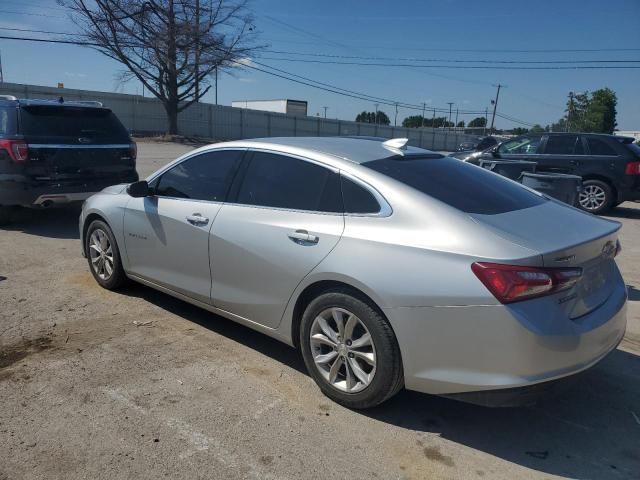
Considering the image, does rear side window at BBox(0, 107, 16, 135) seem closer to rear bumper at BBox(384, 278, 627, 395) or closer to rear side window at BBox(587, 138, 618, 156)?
rear bumper at BBox(384, 278, 627, 395)

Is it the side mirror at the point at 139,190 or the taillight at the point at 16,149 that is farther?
the taillight at the point at 16,149

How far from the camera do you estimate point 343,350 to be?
3.26m

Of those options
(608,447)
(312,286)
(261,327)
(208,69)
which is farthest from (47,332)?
(208,69)

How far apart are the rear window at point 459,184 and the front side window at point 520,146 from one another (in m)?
8.50

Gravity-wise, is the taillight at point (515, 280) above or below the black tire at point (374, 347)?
above

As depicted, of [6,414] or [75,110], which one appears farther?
[75,110]

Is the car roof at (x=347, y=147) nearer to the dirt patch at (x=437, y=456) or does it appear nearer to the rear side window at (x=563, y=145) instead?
the dirt patch at (x=437, y=456)

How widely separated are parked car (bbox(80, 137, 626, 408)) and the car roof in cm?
1

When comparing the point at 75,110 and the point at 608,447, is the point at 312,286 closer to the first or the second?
the point at 608,447

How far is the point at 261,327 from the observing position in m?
3.80

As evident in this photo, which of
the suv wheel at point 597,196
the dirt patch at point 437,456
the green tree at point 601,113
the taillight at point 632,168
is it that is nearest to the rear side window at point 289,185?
the dirt patch at point 437,456

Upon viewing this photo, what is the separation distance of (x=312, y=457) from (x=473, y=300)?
3.85 feet

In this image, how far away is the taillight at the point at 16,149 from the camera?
696cm

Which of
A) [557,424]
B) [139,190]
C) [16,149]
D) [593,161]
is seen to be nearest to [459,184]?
[557,424]
